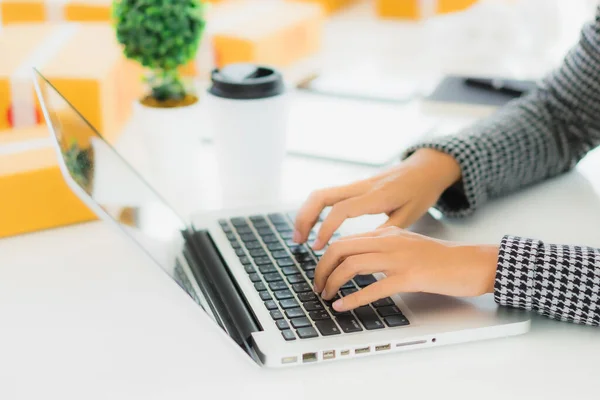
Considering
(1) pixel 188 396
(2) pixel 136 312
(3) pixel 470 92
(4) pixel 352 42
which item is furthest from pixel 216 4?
(1) pixel 188 396

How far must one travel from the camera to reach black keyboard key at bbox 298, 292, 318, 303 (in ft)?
2.14

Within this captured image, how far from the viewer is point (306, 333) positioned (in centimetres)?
60


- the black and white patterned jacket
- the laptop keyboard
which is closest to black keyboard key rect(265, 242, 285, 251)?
the laptop keyboard

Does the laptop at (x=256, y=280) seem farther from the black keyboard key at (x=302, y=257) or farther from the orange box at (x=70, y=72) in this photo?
the orange box at (x=70, y=72)

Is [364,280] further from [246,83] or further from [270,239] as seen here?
[246,83]

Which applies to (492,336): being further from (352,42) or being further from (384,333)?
(352,42)

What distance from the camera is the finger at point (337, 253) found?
658 mm

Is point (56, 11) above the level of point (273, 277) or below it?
above

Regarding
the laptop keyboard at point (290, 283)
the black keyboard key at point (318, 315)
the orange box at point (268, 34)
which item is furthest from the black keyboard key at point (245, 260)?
the orange box at point (268, 34)

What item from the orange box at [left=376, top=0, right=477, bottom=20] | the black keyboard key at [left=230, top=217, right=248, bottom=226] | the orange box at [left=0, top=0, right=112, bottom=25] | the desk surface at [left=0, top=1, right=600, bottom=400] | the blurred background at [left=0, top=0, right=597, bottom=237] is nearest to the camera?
the desk surface at [left=0, top=1, right=600, bottom=400]

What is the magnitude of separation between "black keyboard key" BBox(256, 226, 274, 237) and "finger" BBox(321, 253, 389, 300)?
5.0 inches

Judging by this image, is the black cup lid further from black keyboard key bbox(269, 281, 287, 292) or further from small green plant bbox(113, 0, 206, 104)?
black keyboard key bbox(269, 281, 287, 292)

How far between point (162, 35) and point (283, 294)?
41 cm

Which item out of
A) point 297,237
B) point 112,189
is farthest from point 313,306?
point 112,189
